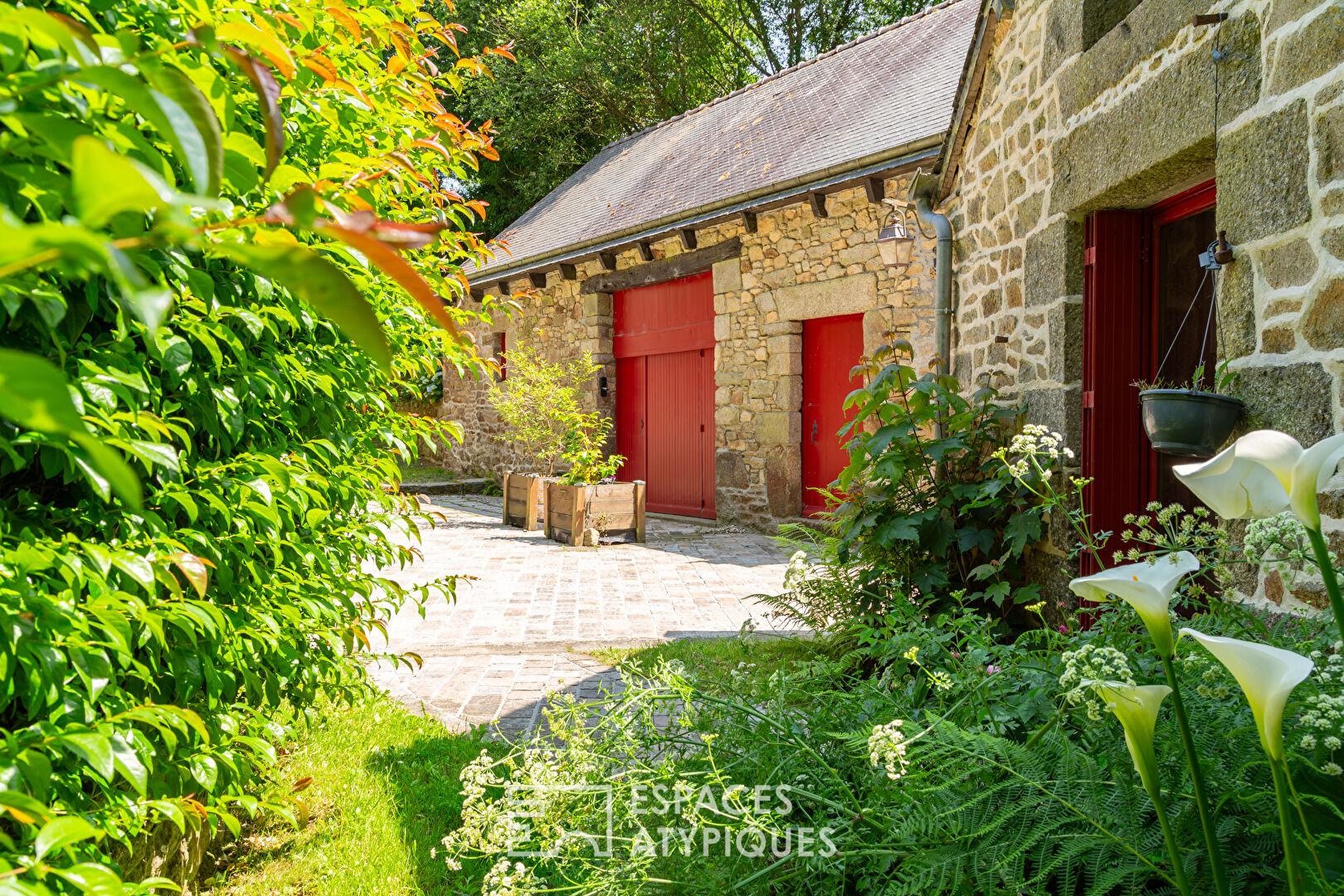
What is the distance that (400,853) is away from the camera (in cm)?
245

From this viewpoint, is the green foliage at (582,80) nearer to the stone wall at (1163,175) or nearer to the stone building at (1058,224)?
the stone building at (1058,224)

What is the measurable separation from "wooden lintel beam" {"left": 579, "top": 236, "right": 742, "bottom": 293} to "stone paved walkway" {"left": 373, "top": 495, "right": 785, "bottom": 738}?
286cm

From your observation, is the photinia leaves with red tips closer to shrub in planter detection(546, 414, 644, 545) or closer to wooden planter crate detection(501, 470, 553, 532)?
shrub in planter detection(546, 414, 644, 545)

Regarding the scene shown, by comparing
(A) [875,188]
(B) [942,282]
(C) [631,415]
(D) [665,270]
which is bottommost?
(C) [631,415]

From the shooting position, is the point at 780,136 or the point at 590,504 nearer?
the point at 590,504

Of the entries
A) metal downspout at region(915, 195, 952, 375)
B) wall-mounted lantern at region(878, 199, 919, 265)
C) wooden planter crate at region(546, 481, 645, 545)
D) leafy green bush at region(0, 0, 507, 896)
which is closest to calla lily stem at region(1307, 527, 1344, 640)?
leafy green bush at region(0, 0, 507, 896)

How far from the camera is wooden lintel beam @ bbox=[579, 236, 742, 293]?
9.11 meters

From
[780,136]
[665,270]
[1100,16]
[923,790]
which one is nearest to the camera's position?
[923,790]

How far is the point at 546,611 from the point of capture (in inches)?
213

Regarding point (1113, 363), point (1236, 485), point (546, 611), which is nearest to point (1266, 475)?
point (1236, 485)

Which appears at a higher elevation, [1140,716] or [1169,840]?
[1140,716]

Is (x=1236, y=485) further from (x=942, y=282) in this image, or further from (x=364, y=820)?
(x=942, y=282)

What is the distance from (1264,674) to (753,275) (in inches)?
324

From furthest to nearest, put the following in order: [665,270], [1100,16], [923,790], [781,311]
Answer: [665,270]
[781,311]
[1100,16]
[923,790]
